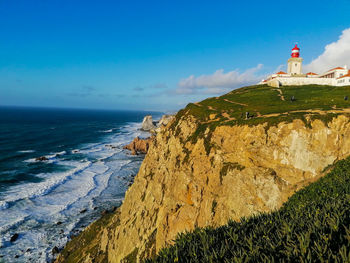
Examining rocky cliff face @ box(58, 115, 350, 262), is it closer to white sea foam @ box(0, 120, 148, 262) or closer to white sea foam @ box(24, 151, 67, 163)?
white sea foam @ box(0, 120, 148, 262)

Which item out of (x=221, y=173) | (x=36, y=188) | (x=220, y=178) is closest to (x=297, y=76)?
(x=221, y=173)

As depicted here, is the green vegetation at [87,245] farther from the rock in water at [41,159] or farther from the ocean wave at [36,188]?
the rock in water at [41,159]

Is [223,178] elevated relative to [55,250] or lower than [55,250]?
elevated

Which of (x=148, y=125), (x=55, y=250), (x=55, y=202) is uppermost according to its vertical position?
(x=148, y=125)

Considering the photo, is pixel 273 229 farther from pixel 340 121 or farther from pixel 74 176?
pixel 74 176

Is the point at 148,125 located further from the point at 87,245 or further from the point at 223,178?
the point at 223,178

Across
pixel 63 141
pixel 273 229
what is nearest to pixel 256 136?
pixel 273 229

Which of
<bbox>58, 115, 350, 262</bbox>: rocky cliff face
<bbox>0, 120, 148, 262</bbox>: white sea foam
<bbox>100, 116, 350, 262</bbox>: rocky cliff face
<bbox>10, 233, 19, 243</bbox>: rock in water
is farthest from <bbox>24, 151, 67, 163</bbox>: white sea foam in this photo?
<bbox>100, 116, 350, 262</bbox>: rocky cliff face
